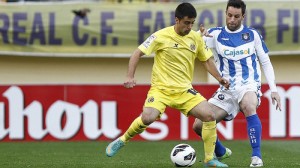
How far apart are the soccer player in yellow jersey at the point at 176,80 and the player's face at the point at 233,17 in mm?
449

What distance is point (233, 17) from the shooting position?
10.3m

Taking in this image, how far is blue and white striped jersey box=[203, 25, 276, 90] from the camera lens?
1046 cm

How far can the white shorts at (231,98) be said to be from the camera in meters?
10.4

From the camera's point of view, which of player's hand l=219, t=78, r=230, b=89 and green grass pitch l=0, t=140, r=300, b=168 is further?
green grass pitch l=0, t=140, r=300, b=168

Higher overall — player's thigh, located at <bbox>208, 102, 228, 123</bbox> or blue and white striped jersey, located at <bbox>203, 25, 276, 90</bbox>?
blue and white striped jersey, located at <bbox>203, 25, 276, 90</bbox>

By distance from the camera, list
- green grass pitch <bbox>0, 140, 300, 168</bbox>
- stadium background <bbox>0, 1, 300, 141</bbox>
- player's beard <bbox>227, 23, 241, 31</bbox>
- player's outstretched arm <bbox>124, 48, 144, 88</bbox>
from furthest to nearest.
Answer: stadium background <bbox>0, 1, 300, 141</bbox>
green grass pitch <bbox>0, 140, 300, 168</bbox>
player's beard <bbox>227, 23, 241, 31</bbox>
player's outstretched arm <bbox>124, 48, 144, 88</bbox>

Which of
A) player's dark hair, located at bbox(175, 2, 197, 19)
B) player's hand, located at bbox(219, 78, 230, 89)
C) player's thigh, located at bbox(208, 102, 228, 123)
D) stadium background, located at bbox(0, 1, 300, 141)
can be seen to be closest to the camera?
player's dark hair, located at bbox(175, 2, 197, 19)

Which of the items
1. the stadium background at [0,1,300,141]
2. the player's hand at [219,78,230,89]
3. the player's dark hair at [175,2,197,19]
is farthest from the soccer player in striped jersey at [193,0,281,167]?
the stadium background at [0,1,300,141]

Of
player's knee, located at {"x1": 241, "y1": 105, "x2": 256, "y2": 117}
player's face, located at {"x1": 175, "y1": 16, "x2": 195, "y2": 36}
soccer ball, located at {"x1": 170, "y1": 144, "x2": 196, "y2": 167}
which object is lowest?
soccer ball, located at {"x1": 170, "y1": 144, "x2": 196, "y2": 167}

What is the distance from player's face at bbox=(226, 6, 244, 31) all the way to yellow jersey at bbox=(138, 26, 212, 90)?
0.48m

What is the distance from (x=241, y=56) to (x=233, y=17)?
519 millimetres

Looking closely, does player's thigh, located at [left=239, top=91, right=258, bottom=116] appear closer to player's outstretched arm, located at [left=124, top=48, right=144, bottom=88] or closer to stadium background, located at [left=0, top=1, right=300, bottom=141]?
player's outstretched arm, located at [left=124, top=48, right=144, bottom=88]

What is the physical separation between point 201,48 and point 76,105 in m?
7.31

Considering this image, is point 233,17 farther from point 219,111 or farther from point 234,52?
point 219,111
